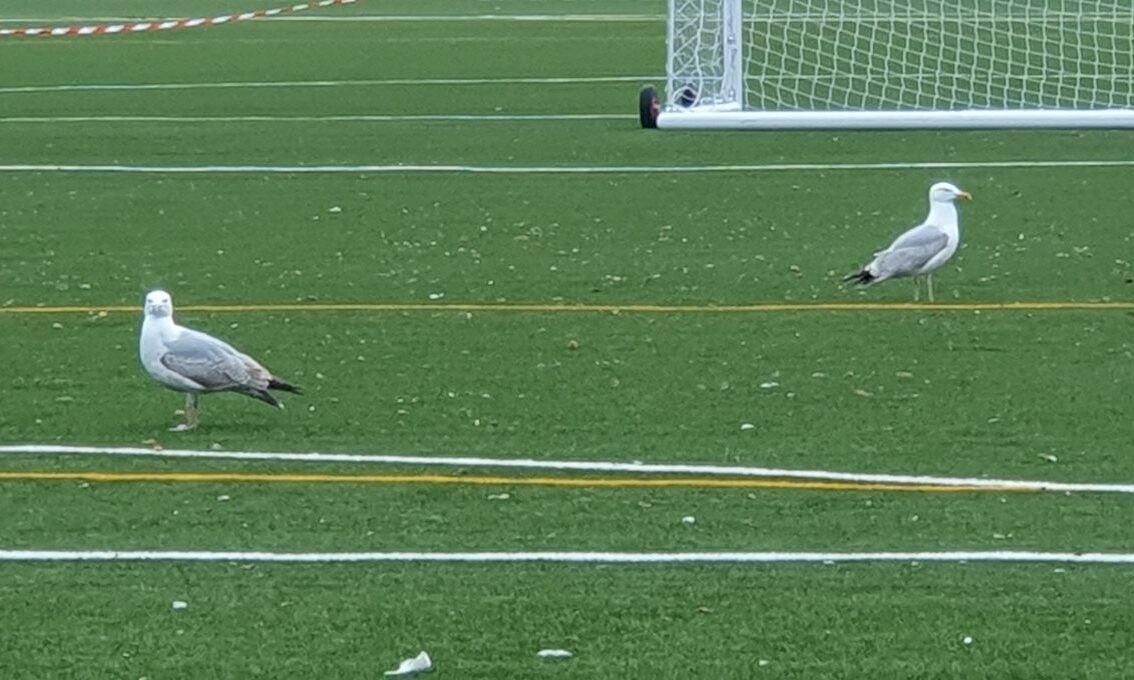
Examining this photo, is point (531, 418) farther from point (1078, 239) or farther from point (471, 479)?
point (1078, 239)

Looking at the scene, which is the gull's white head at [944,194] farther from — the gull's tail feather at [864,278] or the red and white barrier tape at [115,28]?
the red and white barrier tape at [115,28]

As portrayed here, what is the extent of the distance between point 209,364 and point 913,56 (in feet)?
56.8

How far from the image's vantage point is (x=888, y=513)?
23.9 ft

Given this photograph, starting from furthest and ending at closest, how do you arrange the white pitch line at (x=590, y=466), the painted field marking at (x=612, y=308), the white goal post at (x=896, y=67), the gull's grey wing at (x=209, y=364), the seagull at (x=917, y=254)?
1. the white goal post at (x=896, y=67)
2. the painted field marking at (x=612, y=308)
3. the seagull at (x=917, y=254)
4. the gull's grey wing at (x=209, y=364)
5. the white pitch line at (x=590, y=466)

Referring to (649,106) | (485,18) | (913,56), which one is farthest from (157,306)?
(485,18)

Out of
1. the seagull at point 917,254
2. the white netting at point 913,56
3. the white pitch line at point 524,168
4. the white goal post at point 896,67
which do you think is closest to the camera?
the seagull at point 917,254

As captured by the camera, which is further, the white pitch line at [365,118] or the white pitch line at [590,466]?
the white pitch line at [365,118]

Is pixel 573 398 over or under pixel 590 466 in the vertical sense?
under

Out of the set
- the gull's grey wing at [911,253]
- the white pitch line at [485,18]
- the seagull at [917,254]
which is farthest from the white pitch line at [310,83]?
the gull's grey wing at [911,253]

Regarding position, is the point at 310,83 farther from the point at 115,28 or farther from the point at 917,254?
the point at 917,254

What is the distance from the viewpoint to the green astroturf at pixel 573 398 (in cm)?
612

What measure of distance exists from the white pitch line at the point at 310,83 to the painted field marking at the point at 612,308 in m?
12.2

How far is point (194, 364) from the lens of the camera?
8406 millimetres

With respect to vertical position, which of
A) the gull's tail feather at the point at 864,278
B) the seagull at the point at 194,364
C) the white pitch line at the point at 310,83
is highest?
the seagull at the point at 194,364
